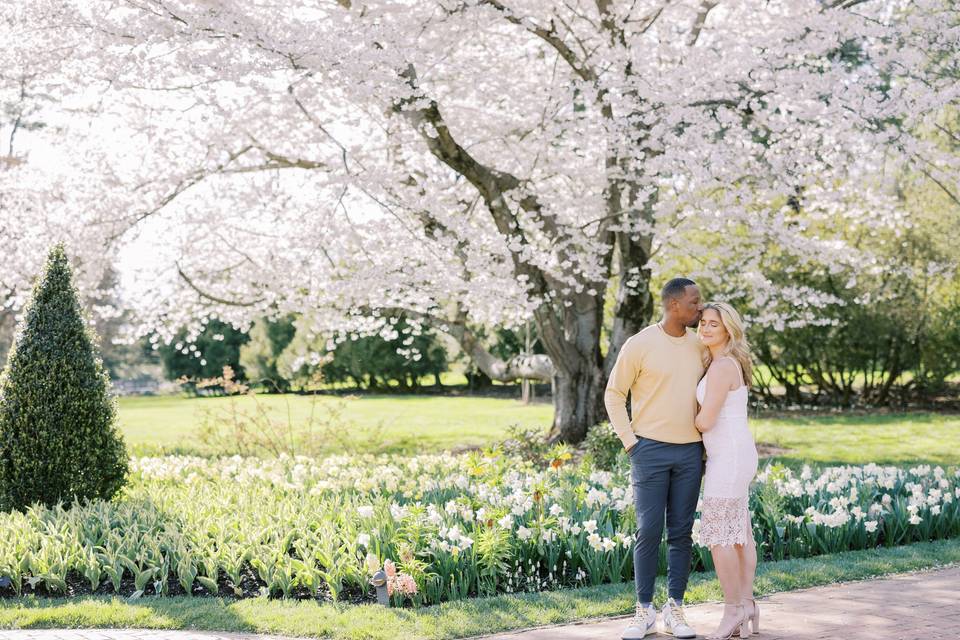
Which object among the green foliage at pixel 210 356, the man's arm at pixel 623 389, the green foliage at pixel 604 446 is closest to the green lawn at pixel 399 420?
the green foliage at pixel 604 446

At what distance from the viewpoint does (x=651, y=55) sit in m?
10.3

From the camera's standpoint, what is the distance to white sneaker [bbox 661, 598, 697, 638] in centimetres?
423

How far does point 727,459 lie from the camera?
422 centimetres

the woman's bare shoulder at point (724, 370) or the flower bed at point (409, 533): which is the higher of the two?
the woman's bare shoulder at point (724, 370)

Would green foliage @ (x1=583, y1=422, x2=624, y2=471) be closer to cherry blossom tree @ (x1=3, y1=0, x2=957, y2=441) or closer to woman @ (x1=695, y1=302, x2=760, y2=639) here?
cherry blossom tree @ (x1=3, y1=0, x2=957, y2=441)

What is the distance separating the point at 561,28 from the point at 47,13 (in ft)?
18.9

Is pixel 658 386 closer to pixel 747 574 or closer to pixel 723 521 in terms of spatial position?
pixel 723 521

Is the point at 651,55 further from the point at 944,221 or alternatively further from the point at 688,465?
the point at 944,221

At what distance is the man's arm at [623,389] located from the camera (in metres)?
4.25

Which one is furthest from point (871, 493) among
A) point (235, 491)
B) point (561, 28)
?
point (561, 28)

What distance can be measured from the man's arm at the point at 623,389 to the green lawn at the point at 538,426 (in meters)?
6.10

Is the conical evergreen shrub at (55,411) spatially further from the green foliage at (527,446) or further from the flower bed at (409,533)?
the green foliage at (527,446)

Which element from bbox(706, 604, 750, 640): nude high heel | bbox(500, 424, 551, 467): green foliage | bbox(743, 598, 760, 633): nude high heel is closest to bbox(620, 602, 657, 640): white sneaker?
bbox(706, 604, 750, 640): nude high heel

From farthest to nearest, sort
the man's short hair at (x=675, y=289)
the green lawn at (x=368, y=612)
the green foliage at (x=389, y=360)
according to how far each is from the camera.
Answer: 1. the green foliage at (x=389, y=360)
2. the green lawn at (x=368, y=612)
3. the man's short hair at (x=675, y=289)
